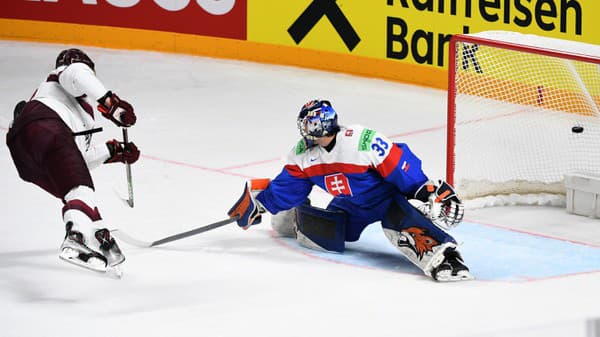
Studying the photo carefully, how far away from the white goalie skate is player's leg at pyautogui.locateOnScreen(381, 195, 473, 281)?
1231mm

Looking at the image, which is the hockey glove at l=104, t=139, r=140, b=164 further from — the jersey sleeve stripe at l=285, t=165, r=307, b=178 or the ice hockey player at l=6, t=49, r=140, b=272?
the jersey sleeve stripe at l=285, t=165, r=307, b=178

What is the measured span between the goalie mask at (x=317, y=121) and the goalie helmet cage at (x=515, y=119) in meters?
1.35

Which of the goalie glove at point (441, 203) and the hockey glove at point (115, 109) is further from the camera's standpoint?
the hockey glove at point (115, 109)

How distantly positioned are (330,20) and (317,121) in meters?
4.77

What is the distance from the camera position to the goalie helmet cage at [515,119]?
22.9 feet

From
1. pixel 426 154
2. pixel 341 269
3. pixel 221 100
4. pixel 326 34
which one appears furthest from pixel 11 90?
pixel 341 269

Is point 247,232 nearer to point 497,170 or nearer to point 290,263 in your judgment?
A: point 290,263

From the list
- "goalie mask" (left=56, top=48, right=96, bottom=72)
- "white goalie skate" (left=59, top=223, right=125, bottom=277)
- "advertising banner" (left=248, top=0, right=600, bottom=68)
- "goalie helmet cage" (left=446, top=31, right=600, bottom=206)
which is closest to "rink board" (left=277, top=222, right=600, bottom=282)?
"goalie helmet cage" (left=446, top=31, right=600, bottom=206)

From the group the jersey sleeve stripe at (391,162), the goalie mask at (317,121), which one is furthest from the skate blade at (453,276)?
the goalie mask at (317,121)

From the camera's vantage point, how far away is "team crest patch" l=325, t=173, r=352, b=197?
232 inches

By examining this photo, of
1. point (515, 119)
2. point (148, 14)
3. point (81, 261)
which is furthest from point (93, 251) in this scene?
point (148, 14)

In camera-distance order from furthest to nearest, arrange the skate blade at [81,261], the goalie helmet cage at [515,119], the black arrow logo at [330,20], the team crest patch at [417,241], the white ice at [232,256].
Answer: the black arrow logo at [330,20]
the goalie helmet cage at [515,119]
the team crest patch at [417,241]
the skate blade at [81,261]
the white ice at [232,256]

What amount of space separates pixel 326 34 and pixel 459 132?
11.7ft

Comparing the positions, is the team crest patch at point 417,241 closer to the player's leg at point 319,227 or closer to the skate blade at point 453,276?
the skate blade at point 453,276
